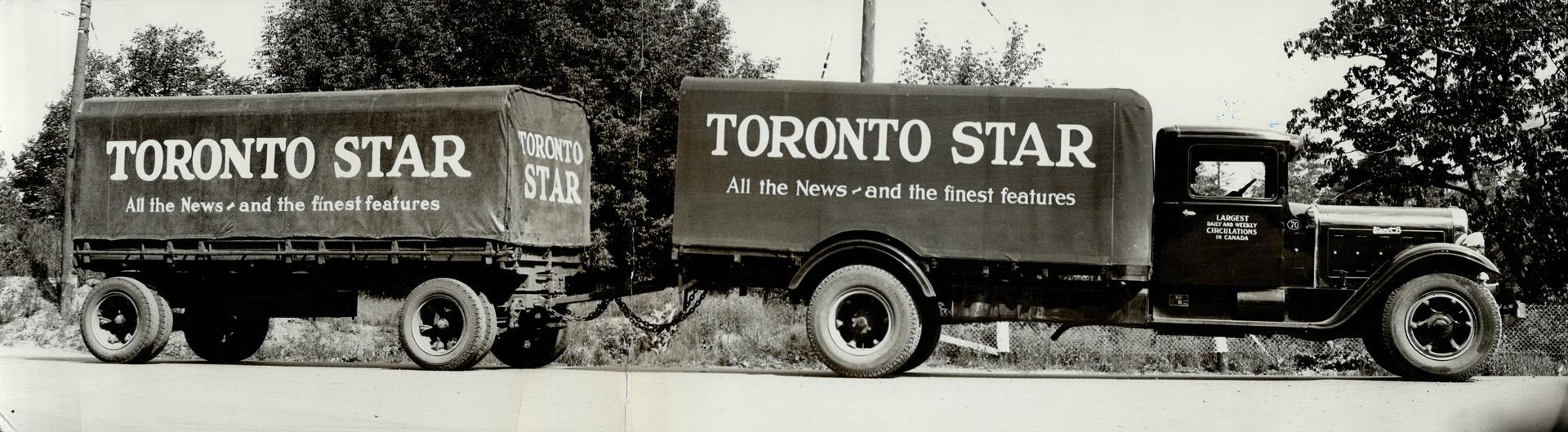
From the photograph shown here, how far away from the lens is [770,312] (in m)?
19.3

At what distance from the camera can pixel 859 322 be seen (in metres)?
12.2

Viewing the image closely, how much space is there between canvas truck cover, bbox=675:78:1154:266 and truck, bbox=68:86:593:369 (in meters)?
2.22

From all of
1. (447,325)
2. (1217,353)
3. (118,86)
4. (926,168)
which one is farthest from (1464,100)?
(118,86)

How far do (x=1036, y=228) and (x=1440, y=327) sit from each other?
370 cm

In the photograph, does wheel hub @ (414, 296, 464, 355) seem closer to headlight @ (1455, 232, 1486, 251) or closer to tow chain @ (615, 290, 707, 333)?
tow chain @ (615, 290, 707, 333)

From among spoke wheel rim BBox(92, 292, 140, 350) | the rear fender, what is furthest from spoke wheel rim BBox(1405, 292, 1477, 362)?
spoke wheel rim BBox(92, 292, 140, 350)

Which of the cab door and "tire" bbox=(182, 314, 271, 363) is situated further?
"tire" bbox=(182, 314, 271, 363)

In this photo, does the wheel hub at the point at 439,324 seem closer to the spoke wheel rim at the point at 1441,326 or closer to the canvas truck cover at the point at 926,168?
the canvas truck cover at the point at 926,168

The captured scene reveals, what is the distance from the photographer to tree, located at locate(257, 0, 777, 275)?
24.5m

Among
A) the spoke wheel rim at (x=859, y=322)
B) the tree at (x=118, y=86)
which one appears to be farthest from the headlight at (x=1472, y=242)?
the tree at (x=118, y=86)

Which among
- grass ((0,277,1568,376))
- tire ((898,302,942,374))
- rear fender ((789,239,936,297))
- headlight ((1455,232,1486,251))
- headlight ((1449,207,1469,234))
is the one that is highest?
headlight ((1449,207,1469,234))

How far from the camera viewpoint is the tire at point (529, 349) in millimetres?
14695

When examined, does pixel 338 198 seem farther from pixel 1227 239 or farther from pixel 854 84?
pixel 1227 239

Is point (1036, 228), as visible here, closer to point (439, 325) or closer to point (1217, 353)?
point (1217, 353)
